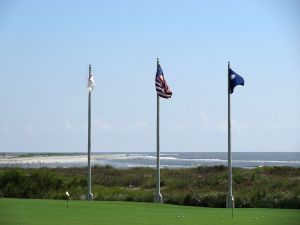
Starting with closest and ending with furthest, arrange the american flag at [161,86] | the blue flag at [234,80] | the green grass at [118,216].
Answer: the green grass at [118,216] → the blue flag at [234,80] → the american flag at [161,86]

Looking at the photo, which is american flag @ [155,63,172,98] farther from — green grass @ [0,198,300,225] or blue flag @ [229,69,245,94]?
green grass @ [0,198,300,225]

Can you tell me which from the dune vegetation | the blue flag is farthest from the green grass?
the blue flag

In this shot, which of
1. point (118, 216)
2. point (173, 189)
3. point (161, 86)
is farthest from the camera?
point (173, 189)

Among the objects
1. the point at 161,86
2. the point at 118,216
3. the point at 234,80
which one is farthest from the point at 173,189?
the point at 118,216

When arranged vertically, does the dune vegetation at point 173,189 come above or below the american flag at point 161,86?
below

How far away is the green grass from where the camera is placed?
18125 millimetres

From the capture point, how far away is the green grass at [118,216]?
18.1m

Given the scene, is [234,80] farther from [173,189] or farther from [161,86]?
[173,189]

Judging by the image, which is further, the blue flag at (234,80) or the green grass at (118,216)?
the blue flag at (234,80)

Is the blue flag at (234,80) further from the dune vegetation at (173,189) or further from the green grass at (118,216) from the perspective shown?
the green grass at (118,216)

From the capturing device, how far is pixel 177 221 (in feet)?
60.8

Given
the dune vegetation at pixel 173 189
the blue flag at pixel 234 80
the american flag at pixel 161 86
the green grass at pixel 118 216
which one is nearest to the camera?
the green grass at pixel 118 216

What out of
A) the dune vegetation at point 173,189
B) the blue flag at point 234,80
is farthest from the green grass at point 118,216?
the blue flag at point 234,80

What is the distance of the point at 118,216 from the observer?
19.9 metres
